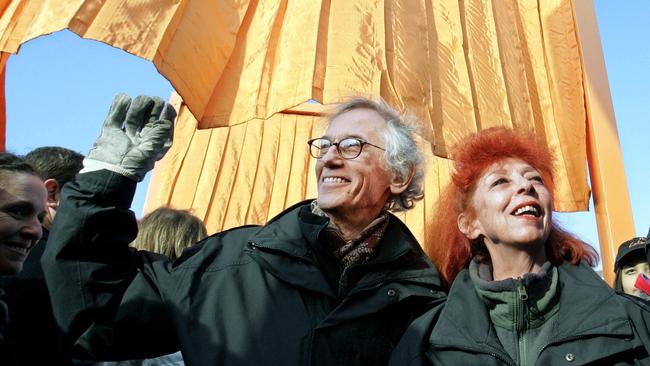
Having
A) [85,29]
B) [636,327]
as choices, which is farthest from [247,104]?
[636,327]

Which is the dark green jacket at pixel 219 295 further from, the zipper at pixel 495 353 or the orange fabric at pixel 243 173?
the orange fabric at pixel 243 173

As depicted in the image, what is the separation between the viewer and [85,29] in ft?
9.82

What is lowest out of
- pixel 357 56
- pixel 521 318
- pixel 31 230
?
pixel 521 318

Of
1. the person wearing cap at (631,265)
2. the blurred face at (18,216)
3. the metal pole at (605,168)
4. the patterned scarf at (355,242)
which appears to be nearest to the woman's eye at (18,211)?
the blurred face at (18,216)

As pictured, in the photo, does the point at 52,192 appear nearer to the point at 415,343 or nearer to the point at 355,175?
the point at 355,175

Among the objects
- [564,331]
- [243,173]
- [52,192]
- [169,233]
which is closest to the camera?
[564,331]

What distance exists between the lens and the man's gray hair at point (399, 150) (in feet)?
8.26

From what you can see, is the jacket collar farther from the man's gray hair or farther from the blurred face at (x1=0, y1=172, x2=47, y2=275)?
the blurred face at (x1=0, y1=172, x2=47, y2=275)

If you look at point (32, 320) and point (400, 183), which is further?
point (400, 183)

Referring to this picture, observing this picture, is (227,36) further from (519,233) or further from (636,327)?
(636,327)

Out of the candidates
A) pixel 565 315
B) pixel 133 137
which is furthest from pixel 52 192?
pixel 565 315

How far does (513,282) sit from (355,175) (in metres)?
0.61

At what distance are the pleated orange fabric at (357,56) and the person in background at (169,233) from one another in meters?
0.59

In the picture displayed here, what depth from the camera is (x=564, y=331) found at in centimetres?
193
